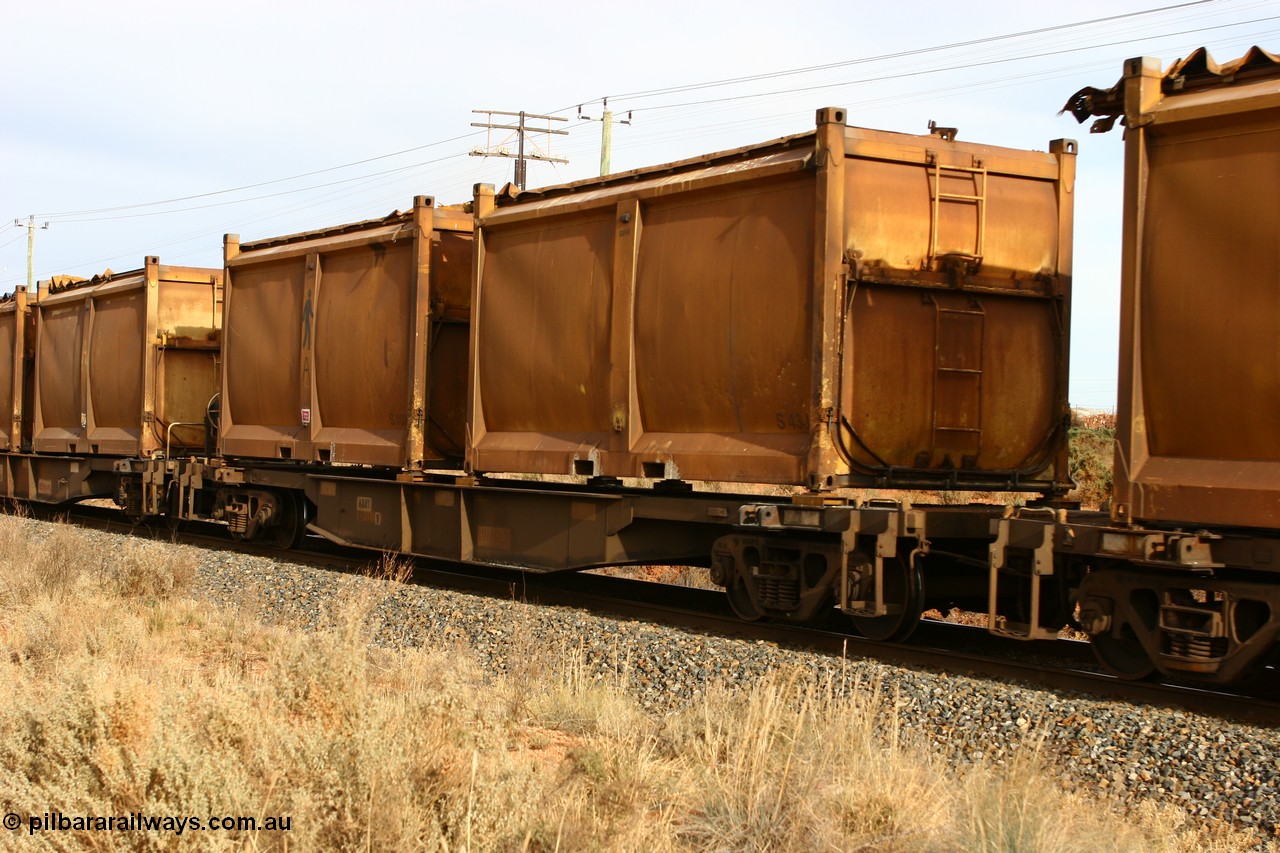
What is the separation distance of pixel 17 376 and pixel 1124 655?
2113cm

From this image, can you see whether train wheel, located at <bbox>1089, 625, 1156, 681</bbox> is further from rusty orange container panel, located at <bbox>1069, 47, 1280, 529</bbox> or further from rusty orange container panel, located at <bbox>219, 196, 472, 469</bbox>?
rusty orange container panel, located at <bbox>219, 196, 472, 469</bbox>

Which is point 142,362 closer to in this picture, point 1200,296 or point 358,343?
point 358,343

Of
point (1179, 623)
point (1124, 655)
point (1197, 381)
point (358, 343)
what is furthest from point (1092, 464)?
point (1197, 381)

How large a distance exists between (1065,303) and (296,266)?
9.74m

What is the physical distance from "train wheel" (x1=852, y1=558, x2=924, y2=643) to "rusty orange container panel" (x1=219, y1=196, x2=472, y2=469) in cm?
596

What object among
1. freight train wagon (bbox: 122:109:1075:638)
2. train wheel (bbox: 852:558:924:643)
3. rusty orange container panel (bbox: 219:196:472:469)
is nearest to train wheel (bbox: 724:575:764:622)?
freight train wagon (bbox: 122:109:1075:638)

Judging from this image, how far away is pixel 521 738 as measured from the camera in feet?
19.7

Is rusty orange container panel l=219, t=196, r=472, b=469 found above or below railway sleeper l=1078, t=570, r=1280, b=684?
above

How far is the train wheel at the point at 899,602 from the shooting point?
8.84 meters

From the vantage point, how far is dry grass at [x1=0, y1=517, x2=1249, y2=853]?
4.28 m

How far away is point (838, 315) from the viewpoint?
8.89 m

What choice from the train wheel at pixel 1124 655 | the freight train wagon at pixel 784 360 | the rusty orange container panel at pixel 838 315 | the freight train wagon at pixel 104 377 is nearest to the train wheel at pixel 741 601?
the freight train wagon at pixel 784 360

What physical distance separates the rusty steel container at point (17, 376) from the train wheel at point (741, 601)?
17.4m

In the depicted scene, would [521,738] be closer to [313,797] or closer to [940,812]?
[313,797]
